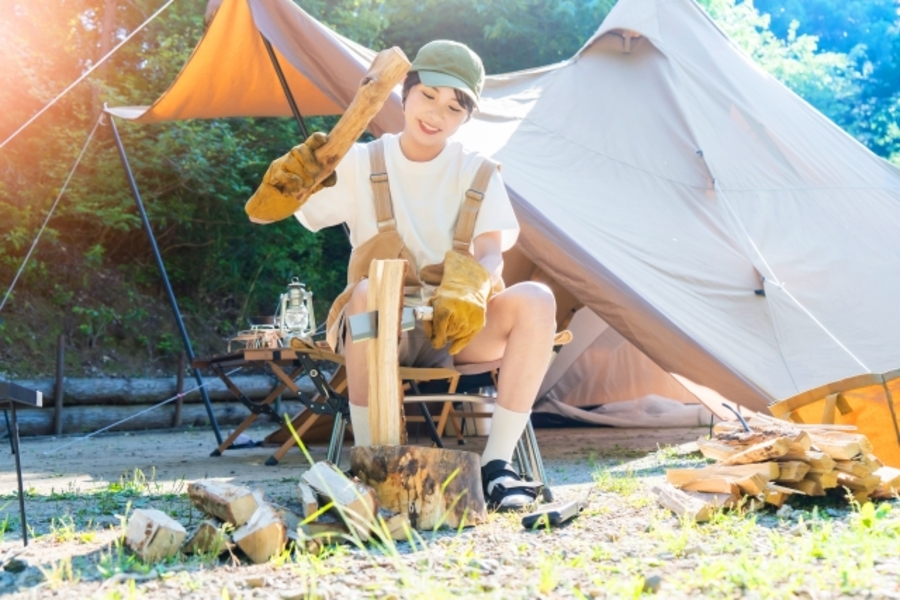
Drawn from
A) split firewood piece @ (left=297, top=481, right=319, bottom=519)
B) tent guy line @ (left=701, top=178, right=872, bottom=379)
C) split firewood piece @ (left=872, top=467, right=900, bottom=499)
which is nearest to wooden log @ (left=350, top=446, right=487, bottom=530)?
split firewood piece @ (left=297, top=481, right=319, bottom=519)

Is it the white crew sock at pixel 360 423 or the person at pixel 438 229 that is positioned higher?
the person at pixel 438 229

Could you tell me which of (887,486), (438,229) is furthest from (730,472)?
(438,229)

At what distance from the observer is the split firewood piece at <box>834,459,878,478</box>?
7.55 feet

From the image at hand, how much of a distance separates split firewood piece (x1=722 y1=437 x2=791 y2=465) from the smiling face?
1034 mm

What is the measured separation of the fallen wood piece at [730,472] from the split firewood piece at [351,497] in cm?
85

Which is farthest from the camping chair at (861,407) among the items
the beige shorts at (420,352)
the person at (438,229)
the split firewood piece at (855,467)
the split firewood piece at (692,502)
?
the beige shorts at (420,352)

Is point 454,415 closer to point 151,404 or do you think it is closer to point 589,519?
point 589,519

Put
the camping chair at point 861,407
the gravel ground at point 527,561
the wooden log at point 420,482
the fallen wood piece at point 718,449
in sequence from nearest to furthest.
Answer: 1. the gravel ground at point 527,561
2. the wooden log at point 420,482
3. the fallen wood piece at point 718,449
4. the camping chair at point 861,407

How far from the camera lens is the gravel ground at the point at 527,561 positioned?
1.42m

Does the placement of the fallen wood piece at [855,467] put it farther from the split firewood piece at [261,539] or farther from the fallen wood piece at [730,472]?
the split firewood piece at [261,539]

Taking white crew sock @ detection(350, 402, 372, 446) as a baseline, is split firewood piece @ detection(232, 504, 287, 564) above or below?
below

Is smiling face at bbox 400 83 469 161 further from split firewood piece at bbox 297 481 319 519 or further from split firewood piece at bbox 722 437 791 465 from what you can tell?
split firewood piece at bbox 722 437 791 465

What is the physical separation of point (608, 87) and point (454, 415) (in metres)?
1.70

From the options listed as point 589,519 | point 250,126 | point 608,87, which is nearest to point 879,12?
point 250,126
